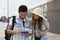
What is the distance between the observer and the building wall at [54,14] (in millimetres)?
17562

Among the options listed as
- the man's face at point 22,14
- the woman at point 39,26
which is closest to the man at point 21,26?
the man's face at point 22,14

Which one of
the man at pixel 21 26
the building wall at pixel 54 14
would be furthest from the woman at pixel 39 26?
the building wall at pixel 54 14

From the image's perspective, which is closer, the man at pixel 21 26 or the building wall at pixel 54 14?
the man at pixel 21 26

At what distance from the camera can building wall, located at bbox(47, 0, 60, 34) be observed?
57.6ft

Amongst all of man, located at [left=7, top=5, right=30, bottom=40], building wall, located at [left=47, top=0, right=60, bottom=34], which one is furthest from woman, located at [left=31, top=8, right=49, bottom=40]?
building wall, located at [left=47, top=0, right=60, bottom=34]

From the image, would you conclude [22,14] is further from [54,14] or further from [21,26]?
[54,14]

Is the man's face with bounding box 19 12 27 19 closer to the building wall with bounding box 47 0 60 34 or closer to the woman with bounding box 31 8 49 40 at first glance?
the woman with bounding box 31 8 49 40

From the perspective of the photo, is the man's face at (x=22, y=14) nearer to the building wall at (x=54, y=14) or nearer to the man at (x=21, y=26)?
the man at (x=21, y=26)

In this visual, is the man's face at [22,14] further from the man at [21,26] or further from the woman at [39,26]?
the woman at [39,26]

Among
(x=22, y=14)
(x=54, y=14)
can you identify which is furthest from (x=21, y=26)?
(x=54, y=14)

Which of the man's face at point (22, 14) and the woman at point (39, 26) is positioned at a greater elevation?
the man's face at point (22, 14)

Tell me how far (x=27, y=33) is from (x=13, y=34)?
25 cm

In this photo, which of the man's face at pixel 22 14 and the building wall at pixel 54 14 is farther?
the building wall at pixel 54 14

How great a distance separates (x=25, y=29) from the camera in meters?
3.45
